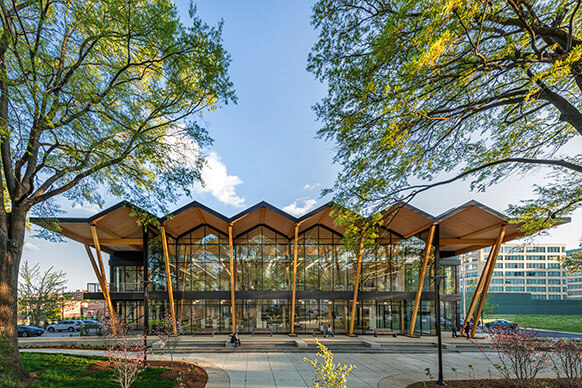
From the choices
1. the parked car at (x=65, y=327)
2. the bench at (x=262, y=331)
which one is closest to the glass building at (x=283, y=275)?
the bench at (x=262, y=331)

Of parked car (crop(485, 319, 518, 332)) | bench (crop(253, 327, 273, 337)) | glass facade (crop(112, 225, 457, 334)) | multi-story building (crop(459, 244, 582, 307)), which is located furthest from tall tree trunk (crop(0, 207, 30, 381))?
multi-story building (crop(459, 244, 582, 307))

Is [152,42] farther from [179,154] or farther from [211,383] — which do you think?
[211,383]

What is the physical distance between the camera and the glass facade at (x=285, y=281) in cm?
2312

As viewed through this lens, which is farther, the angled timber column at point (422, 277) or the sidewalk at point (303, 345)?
the angled timber column at point (422, 277)

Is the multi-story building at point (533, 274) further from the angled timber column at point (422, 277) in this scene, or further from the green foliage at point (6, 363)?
the green foliage at point (6, 363)

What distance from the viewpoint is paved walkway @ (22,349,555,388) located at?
35.9 feet

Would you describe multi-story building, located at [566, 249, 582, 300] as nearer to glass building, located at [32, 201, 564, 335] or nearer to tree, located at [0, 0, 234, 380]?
glass building, located at [32, 201, 564, 335]

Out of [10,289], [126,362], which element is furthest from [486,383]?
[10,289]

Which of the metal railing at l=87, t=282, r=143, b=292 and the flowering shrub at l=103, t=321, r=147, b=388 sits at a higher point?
the flowering shrub at l=103, t=321, r=147, b=388

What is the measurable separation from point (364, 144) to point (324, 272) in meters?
16.6

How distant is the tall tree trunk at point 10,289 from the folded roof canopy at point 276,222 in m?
7.96

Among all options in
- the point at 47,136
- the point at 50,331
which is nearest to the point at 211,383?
the point at 47,136

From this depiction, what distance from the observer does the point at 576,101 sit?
9742mm

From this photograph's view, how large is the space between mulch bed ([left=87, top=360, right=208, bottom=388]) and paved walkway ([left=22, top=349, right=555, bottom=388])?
36cm
